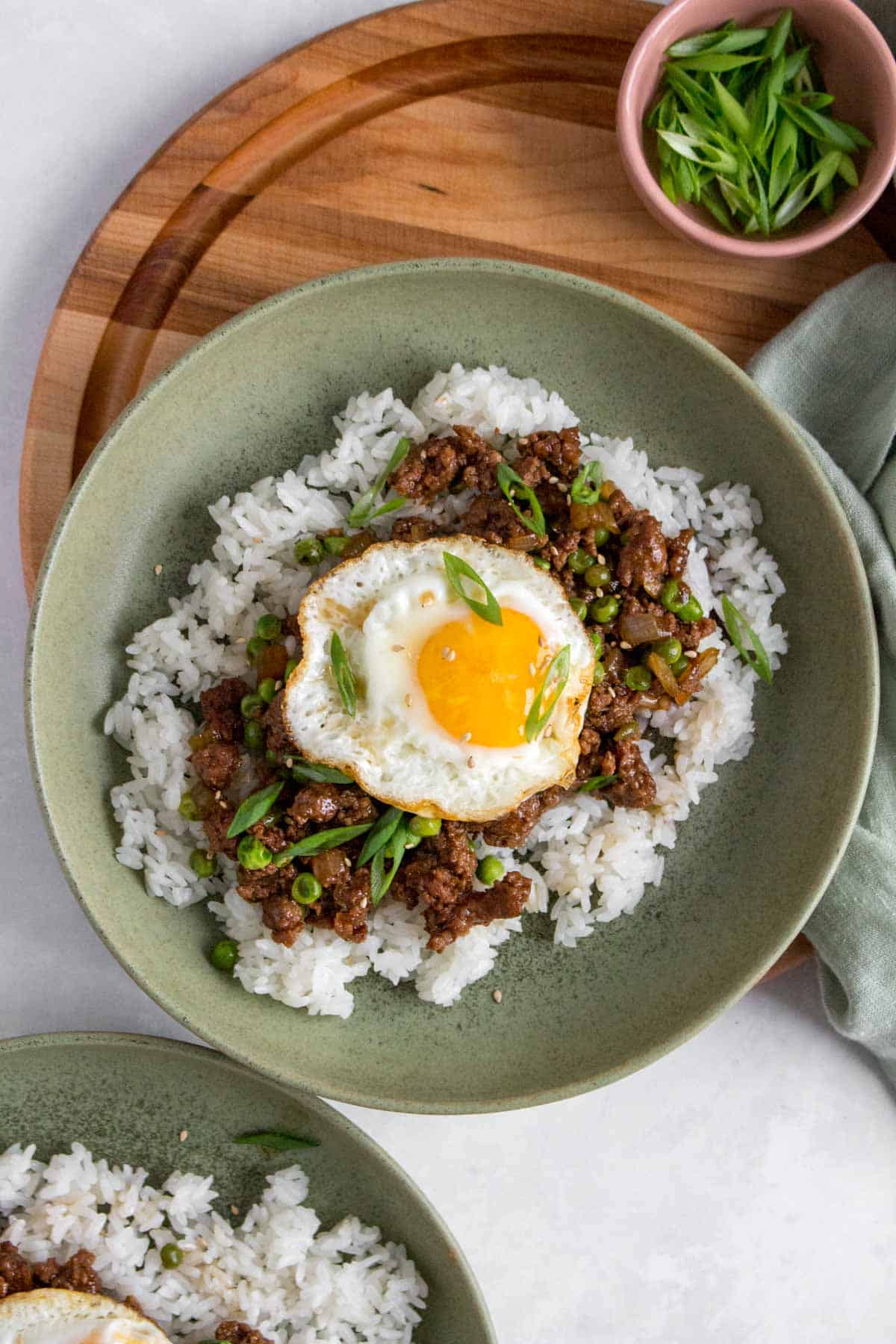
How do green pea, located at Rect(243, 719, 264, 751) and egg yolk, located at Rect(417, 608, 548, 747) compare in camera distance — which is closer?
egg yolk, located at Rect(417, 608, 548, 747)

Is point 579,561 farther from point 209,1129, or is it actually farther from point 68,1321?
point 68,1321

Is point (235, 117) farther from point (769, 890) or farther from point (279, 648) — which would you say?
point (769, 890)

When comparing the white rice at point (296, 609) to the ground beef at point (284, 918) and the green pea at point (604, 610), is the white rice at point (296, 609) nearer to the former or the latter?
the ground beef at point (284, 918)

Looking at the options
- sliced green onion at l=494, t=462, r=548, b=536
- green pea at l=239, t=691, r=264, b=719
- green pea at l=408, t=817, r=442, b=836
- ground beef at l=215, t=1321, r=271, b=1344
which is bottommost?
ground beef at l=215, t=1321, r=271, b=1344

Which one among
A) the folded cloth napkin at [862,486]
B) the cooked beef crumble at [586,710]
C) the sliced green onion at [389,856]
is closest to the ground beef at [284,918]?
the cooked beef crumble at [586,710]

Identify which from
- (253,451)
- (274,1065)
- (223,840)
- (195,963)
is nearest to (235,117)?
(253,451)

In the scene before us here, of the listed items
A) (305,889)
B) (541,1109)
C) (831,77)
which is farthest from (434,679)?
(831,77)

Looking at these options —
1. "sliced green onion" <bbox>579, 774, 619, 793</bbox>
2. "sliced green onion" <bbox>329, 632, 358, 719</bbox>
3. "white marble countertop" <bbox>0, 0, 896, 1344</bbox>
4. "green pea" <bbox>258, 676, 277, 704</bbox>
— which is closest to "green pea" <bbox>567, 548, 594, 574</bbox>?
"sliced green onion" <bbox>579, 774, 619, 793</bbox>

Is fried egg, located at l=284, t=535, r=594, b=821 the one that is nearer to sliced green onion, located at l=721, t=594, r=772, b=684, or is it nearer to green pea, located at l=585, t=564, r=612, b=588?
green pea, located at l=585, t=564, r=612, b=588
